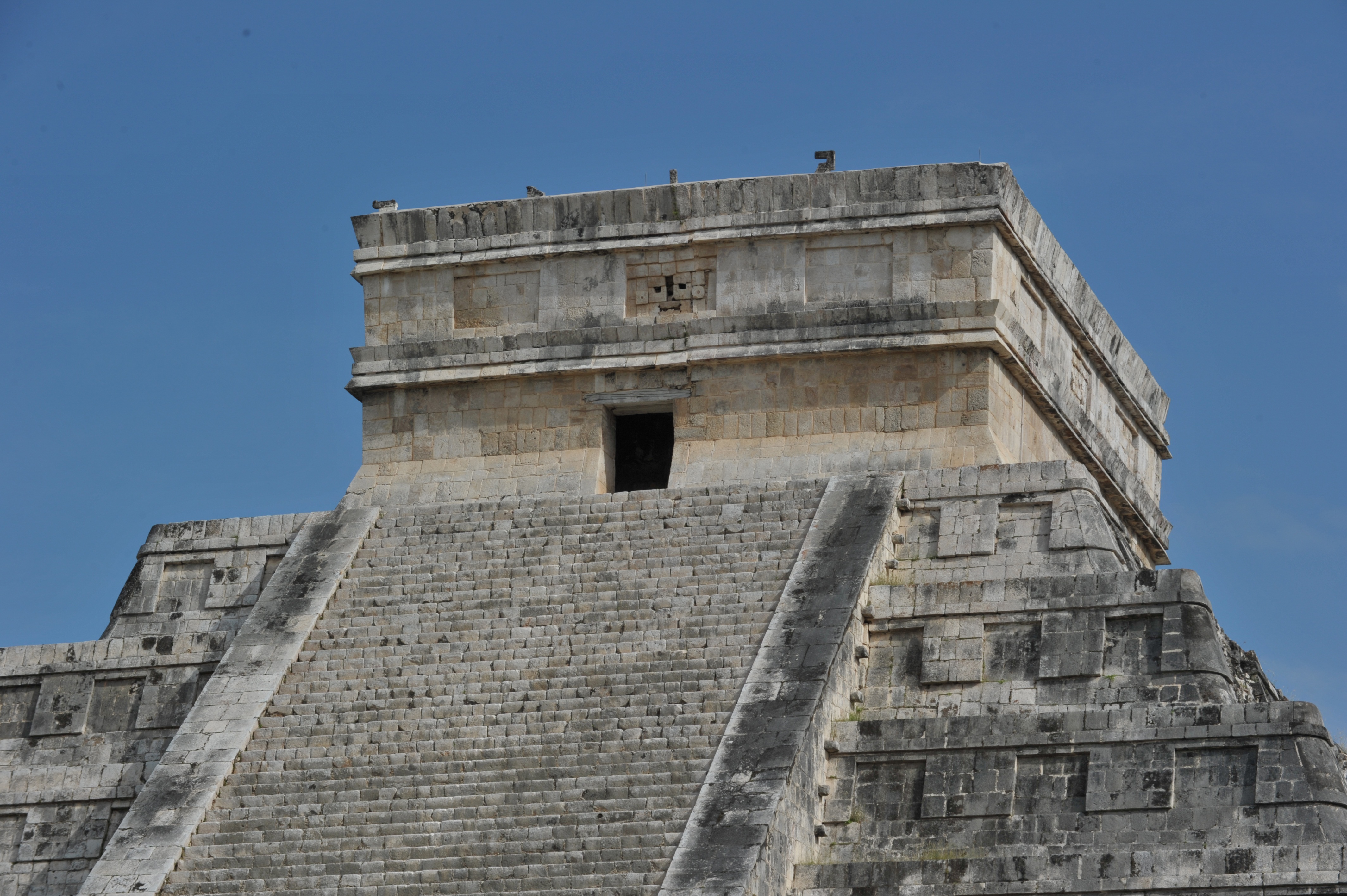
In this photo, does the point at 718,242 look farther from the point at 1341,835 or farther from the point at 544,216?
the point at 1341,835

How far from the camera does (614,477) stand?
22.1m

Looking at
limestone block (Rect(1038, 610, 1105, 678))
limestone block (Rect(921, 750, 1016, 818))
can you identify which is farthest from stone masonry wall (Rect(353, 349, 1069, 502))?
limestone block (Rect(921, 750, 1016, 818))

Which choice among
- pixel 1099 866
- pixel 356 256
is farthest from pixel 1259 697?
pixel 356 256

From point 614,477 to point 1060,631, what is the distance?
5.59 m

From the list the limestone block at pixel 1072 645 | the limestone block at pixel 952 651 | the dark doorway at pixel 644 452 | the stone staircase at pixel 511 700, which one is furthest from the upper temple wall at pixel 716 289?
the limestone block at pixel 1072 645

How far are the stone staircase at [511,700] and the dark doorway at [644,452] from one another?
2.33 m

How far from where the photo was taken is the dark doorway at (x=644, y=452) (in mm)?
22594

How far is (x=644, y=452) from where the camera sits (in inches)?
894

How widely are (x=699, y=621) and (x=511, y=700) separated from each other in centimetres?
154

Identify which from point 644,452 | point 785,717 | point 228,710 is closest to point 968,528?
point 785,717

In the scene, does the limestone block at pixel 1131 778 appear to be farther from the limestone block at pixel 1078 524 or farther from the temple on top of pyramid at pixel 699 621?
the limestone block at pixel 1078 524

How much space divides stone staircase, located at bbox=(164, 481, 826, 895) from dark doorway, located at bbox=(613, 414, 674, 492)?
2332 millimetres

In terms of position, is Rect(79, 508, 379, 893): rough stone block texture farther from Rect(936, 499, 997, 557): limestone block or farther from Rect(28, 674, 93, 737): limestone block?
Rect(936, 499, 997, 557): limestone block

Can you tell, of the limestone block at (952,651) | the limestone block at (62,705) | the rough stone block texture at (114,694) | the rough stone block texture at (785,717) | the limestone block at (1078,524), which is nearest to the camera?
the rough stone block texture at (785,717)
